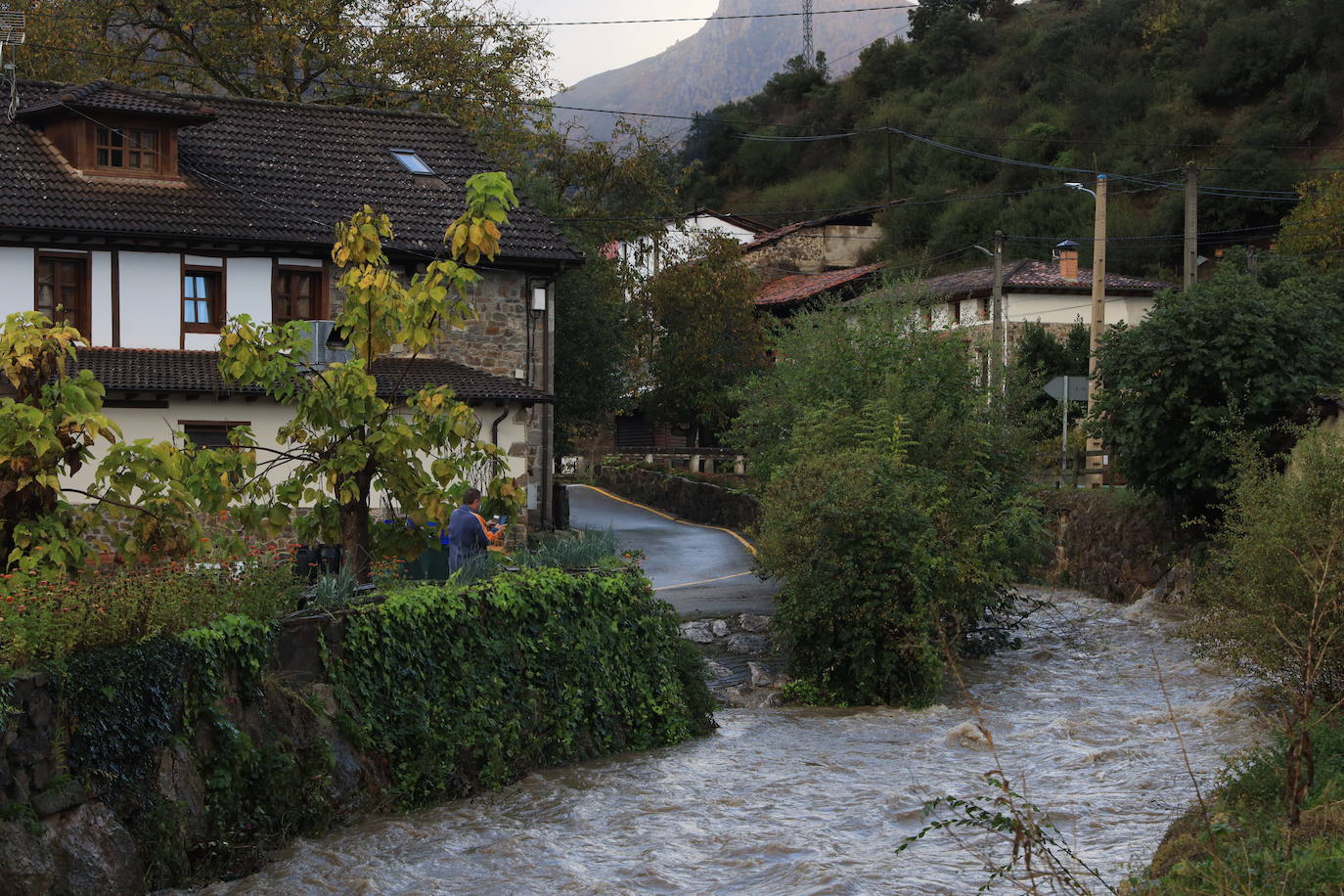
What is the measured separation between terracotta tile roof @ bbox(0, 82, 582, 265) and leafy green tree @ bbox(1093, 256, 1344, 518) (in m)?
10.2

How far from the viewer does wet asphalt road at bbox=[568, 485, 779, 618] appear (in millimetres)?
22047

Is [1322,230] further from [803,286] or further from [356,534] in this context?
[356,534]

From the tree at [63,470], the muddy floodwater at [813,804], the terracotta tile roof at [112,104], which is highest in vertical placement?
the terracotta tile roof at [112,104]

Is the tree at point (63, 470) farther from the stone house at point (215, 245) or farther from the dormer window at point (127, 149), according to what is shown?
the dormer window at point (127, 149)

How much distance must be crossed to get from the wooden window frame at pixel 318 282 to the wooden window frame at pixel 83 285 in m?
2.89

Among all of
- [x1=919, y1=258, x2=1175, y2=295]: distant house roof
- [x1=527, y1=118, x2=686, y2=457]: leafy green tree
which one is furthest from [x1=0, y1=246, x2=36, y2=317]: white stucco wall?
[x1=919, y1=258, x2=1175, y2=295]: distant house roof

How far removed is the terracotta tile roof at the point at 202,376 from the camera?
73.4 ft

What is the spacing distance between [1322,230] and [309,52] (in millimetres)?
30245

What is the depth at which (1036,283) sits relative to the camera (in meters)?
49.7

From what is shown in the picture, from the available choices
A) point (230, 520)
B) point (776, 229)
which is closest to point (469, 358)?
point (230, 520)

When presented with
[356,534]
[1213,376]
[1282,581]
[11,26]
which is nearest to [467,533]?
[356,534]

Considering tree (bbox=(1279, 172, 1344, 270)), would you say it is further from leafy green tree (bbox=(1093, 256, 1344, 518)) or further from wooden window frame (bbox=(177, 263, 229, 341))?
wooden window frame (bbox=(177, 263, 229, 341))

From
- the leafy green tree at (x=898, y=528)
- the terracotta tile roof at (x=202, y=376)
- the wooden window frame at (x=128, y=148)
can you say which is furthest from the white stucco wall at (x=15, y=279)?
the leafy green tree at (x=898, y=528)

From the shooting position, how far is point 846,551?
1642 cm
